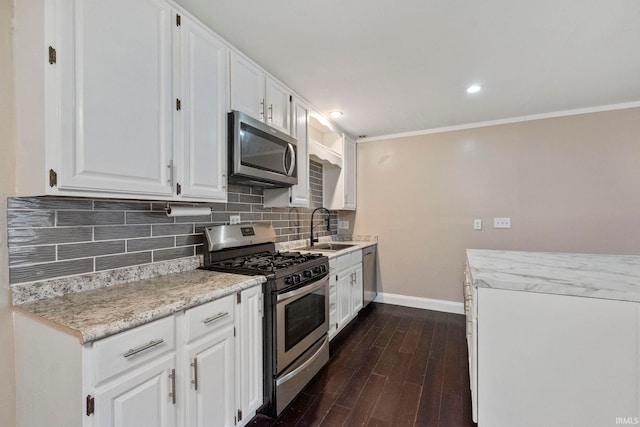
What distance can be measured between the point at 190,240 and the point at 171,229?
0.52 ft

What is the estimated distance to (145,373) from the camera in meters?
1.06

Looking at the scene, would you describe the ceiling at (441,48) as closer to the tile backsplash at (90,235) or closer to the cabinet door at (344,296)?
the tile backsplash at (90,235)

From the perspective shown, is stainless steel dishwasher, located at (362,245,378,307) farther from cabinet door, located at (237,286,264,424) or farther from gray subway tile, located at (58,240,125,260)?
gray subway tile, located at (58,240,125,260)

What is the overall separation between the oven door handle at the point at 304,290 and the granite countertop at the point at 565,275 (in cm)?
106

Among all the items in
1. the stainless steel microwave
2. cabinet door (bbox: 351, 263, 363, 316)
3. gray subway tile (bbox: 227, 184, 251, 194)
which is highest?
the stainless steel microwave

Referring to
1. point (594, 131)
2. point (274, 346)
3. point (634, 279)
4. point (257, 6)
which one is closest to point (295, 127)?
point (257, 6)

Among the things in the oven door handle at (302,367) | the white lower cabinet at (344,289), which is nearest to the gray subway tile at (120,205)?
the oven door handle at (302,367)

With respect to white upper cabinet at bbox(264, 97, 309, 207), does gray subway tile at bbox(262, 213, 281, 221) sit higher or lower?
lower

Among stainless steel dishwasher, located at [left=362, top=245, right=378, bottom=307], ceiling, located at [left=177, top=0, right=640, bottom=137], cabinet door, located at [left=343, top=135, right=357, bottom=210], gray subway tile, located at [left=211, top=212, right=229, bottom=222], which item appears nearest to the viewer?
ceiling, located at [left=177, top=0, right=640, bottom=137]

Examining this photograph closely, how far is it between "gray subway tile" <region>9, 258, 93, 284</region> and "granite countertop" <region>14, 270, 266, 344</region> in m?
0.10

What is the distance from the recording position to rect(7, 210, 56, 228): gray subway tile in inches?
45.6

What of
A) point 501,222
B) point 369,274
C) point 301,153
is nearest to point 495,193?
point 501,222

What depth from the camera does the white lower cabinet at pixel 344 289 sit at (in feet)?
8.63

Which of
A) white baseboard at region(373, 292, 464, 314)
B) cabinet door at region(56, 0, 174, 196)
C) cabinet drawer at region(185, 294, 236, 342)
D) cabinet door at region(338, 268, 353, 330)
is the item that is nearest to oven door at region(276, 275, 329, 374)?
cabinet drawer at region(185, 294, 236, 342)
